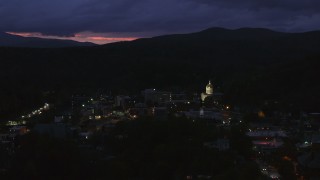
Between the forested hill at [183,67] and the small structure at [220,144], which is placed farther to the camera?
the forested hill at [183,67]

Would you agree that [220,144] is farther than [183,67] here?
No

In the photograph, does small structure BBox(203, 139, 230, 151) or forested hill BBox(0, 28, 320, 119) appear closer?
small structure BBox(203, 139, 230, 151)

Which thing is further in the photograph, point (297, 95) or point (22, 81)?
point (22, 81)

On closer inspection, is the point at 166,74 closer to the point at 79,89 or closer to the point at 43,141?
the point at 79,89

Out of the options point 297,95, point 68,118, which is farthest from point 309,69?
point 68,118

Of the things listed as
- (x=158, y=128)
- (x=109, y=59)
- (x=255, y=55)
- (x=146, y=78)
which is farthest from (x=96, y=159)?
(x=255, y=55)

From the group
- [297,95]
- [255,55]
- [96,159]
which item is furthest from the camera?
[255,55]

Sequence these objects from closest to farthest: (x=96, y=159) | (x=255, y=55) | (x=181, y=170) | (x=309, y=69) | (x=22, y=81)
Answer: (x=181, y=170) < (x=96, y=159) < (x=309, y=69) < (x=22, y=81) < (x=255, y=55)
